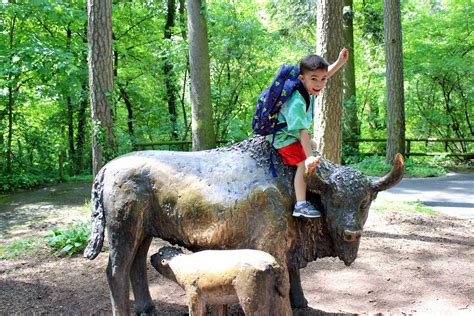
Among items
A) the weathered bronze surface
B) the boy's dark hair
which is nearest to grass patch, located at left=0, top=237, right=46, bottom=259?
the weathered bronze surface

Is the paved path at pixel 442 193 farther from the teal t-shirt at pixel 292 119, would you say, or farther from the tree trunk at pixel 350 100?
the teal t-shirt at pixel 292 119

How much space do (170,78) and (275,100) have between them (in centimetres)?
1515

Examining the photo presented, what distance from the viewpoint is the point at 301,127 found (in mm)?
2820

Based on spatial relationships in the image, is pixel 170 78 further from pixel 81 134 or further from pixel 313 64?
pixel 313 64

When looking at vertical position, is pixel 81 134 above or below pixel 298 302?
above

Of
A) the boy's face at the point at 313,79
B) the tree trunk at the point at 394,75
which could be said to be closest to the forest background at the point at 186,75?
the tree trunk at the point at 394,75

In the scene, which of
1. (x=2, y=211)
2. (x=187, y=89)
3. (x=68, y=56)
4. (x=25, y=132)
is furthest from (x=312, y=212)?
(x=187, y=89)

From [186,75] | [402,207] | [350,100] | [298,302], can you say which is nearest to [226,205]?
[298,302]

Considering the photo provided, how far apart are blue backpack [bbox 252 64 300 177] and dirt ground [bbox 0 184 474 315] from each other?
1.78 m

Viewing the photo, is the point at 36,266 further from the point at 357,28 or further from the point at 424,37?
the point at 357,28

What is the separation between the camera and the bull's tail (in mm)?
3125

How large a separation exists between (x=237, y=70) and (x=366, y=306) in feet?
38.8

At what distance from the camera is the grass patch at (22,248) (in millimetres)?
5778

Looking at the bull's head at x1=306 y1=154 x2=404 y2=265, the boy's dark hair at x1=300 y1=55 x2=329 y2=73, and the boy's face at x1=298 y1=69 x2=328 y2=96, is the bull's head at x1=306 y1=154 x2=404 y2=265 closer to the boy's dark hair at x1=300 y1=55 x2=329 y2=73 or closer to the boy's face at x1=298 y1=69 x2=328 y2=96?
the boy's face at x1=298 y1=69 x2=328 y2=96
